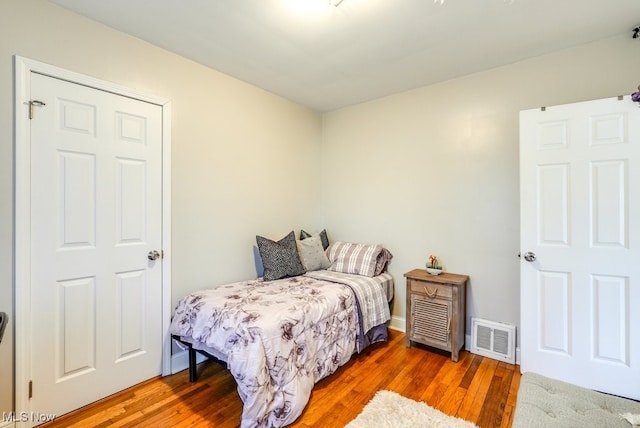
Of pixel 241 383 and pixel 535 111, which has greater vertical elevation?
pixel 535 111

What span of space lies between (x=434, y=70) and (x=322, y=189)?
1882 millimetres

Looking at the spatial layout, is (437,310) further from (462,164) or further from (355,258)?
(462,164)

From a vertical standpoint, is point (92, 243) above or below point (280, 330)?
above

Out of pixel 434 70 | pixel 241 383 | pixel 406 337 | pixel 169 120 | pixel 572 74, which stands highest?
pixel 434 70

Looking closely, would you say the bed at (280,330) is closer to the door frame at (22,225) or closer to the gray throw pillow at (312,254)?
the gray throw pillow at (312,254)

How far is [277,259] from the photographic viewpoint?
2.89 metres

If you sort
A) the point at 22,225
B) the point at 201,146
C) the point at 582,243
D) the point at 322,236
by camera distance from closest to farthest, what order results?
the point at 22,225 < the point at 582,243 < the point at 201,146 < the point at 322,236

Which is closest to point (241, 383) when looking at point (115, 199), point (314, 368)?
point (314, 368)

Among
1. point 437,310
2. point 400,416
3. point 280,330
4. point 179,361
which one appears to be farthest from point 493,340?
point 179,361

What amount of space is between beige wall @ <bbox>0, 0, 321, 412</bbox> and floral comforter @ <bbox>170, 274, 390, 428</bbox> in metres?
0.49

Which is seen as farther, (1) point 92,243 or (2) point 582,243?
(2) point 582,243

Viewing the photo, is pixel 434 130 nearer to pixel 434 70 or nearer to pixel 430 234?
pixel 434 70

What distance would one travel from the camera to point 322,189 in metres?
3.98

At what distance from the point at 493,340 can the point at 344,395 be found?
1493mm
